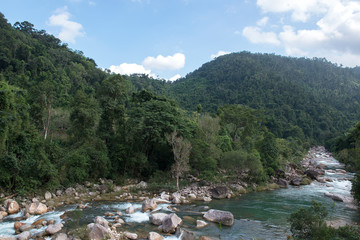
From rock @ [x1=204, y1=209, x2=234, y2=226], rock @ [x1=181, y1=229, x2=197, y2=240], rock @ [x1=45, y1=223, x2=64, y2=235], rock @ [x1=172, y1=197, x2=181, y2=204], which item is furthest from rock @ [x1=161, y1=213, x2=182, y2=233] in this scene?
rock @ [x1=45, y1=223, x2=64, y2=235]

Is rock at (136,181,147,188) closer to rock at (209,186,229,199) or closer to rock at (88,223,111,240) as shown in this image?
rock at (209,186,229,199)

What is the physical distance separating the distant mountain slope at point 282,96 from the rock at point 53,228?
8221 centimetres

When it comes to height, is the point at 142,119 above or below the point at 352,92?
below

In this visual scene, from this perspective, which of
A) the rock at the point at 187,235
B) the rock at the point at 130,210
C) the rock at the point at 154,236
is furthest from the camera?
the rock at the point at 130,210

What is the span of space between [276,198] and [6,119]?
2448 cm

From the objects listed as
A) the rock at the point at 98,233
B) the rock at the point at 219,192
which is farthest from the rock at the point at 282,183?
the rock at the point at 98,233

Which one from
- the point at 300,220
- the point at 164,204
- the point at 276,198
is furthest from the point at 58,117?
the point at 300,220

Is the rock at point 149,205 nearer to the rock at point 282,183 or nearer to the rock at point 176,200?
the rock at point 176,200

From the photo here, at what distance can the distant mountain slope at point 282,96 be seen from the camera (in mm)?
97219

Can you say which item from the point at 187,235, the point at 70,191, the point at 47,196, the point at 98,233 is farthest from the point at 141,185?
the point at 98,233

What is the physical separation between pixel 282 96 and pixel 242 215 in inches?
3979

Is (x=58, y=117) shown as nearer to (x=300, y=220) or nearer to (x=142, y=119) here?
(x=142, y=119)

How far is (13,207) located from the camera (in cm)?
1619

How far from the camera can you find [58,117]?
3222 cm
